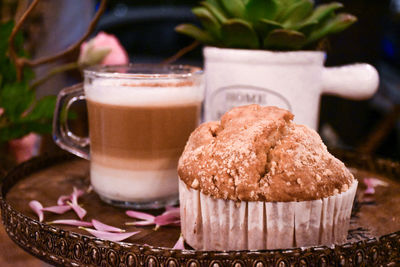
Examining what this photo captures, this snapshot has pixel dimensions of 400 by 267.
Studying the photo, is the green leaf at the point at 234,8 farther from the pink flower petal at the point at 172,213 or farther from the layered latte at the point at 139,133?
the pink flower petal at the point at 172,213

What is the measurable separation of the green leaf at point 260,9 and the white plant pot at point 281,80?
8 cm

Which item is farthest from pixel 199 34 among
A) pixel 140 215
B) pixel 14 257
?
pixel 14 257

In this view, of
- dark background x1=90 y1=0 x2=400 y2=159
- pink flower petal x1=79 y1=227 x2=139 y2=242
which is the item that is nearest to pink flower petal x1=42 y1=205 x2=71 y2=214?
pink flower petal x1=79 y1=227 x2=139 y2=242

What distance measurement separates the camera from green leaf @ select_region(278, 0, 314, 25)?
38.9 inches

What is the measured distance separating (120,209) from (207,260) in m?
0.36

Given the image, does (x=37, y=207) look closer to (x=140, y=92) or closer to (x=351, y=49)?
(x=140, y=92)

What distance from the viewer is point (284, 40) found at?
0.98 metres

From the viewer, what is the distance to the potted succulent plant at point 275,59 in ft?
3.26

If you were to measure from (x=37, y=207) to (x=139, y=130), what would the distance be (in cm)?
25

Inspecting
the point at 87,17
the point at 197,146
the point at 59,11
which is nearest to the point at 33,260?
the point at 197,146

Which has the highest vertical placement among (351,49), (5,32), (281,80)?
(5,32)

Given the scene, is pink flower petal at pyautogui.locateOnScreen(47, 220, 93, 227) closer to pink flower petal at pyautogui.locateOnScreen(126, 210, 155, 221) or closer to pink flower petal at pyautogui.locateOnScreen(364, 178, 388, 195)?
pink flower petal at pyautogui.locateOnScreen(126, 210, 155, 221)

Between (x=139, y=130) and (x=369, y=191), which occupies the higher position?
(x=139, y=130)

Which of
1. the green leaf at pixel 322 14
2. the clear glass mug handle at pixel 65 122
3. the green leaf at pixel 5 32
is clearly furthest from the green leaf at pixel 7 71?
the green leaf at pixel 322 14
